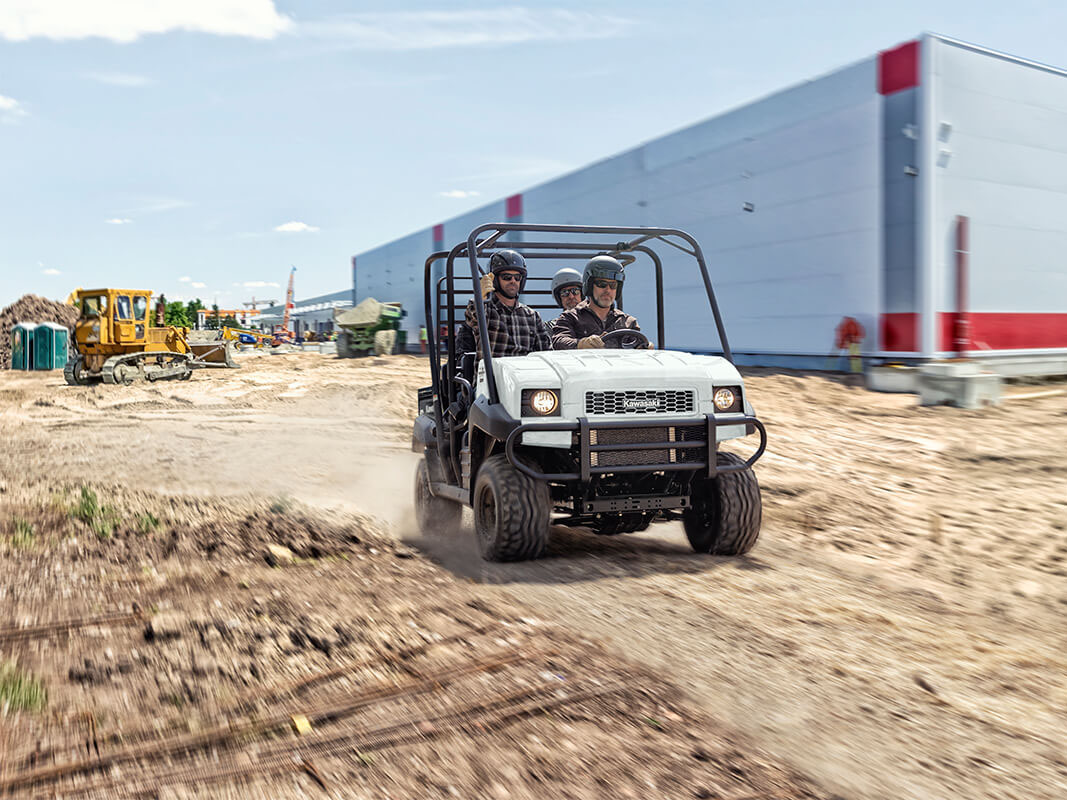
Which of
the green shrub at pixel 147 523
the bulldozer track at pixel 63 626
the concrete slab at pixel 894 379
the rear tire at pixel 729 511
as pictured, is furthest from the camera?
the concrete slab at pixel 894 379

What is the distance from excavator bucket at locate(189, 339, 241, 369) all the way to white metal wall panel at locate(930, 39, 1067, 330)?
22.3m

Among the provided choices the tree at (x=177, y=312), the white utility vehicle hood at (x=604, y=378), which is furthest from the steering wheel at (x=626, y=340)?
the tree at (x=177, y=312)

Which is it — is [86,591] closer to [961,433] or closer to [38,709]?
[38,709]

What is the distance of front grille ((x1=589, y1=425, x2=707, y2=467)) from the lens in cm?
520

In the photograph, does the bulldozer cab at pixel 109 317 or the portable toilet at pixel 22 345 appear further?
the portable toilet at pixel 22 345

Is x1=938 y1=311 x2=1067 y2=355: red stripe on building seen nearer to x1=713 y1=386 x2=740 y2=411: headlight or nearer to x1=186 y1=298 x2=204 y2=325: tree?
x1=713 y1=386 x2=740 y2=411: headlight

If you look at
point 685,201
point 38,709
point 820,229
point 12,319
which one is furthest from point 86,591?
point 12,319

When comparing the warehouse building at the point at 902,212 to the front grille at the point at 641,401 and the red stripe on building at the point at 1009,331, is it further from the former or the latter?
→ the front grille at the point at 641,401

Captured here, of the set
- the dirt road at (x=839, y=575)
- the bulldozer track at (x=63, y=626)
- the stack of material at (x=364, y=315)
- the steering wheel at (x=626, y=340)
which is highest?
the stack of material at (x=364, y=315)

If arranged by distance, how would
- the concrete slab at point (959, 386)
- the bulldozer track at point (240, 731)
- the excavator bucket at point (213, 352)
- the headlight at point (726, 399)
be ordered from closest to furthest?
the bulldozer track at point (240, 731) < the headlight at point (726, 399) < the concrete slab at point (959, 386) < the excavator bucket at point (213, 352)

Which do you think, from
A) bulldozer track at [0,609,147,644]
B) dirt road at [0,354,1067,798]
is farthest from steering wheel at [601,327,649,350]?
bulldozer track at [0,609,147,644]

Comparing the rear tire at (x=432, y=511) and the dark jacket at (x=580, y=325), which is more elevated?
the dark jacket at (x=580, y=325)

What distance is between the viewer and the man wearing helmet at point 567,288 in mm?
7328

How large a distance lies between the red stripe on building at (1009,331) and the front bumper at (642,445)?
12.3 meters
